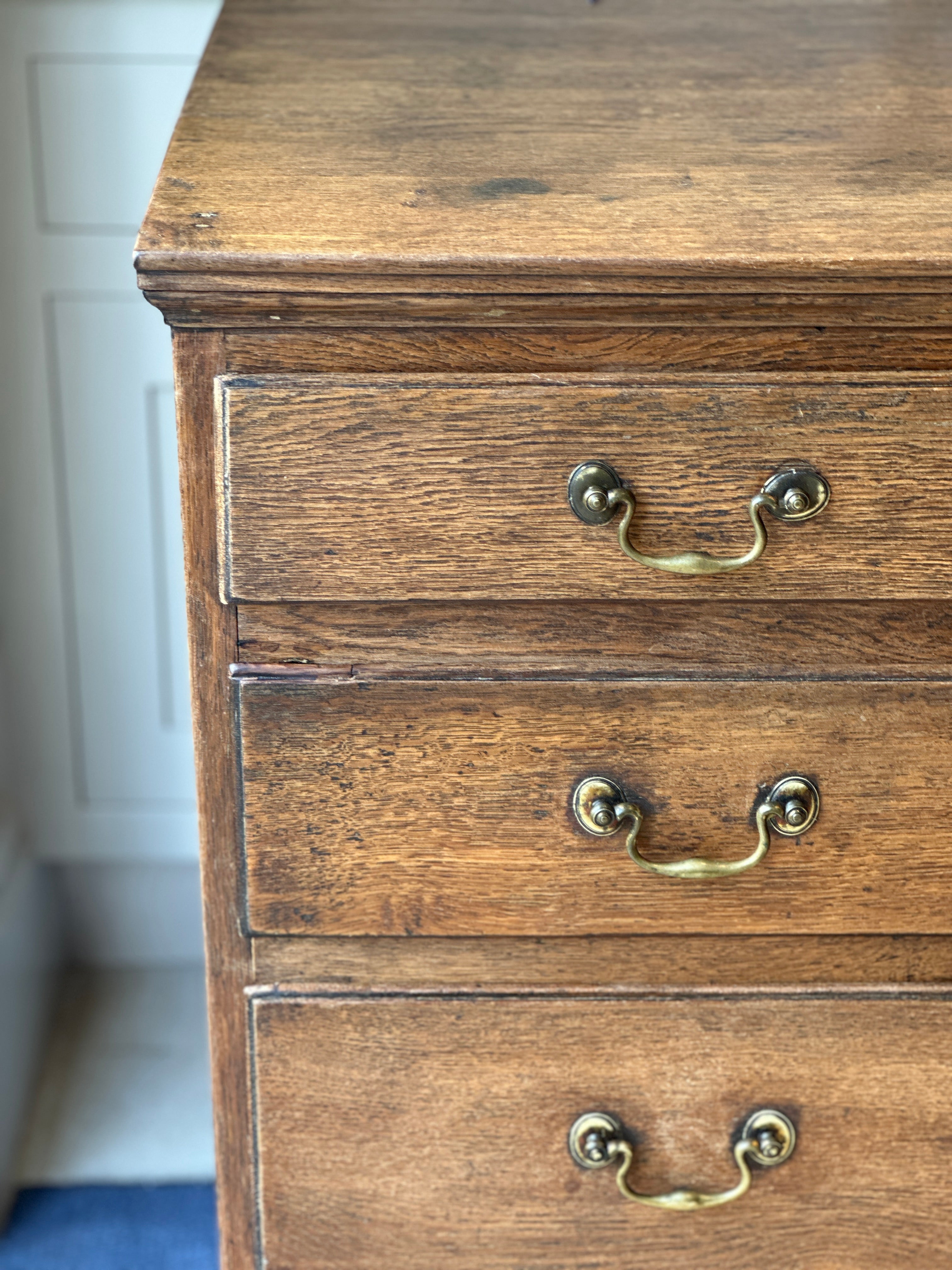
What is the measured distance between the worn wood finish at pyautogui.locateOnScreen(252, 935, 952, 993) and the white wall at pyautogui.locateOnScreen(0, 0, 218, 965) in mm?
584

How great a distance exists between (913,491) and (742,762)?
14 centimetres

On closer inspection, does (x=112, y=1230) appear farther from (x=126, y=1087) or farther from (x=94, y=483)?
(x=94, y=483)

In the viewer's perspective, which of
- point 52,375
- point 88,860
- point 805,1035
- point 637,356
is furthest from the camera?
point 88,860

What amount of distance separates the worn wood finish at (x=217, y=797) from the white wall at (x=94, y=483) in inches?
21.5

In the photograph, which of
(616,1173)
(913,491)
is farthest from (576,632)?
(616,1173)

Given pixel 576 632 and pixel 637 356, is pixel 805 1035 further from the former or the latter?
pixel 637 356

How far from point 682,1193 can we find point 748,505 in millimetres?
347

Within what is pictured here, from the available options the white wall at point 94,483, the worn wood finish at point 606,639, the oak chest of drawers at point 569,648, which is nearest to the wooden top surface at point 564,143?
the oak chest of drawers at point 569,648

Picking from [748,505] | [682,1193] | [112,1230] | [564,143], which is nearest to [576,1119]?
[682,1193]

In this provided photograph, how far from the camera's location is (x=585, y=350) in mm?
514

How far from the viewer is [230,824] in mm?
581

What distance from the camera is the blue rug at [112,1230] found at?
1.01 meters

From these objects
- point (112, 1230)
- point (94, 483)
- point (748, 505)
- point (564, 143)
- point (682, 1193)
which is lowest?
point (112, 1230)

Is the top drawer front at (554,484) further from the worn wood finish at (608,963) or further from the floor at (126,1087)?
the floor at (126,1087)
